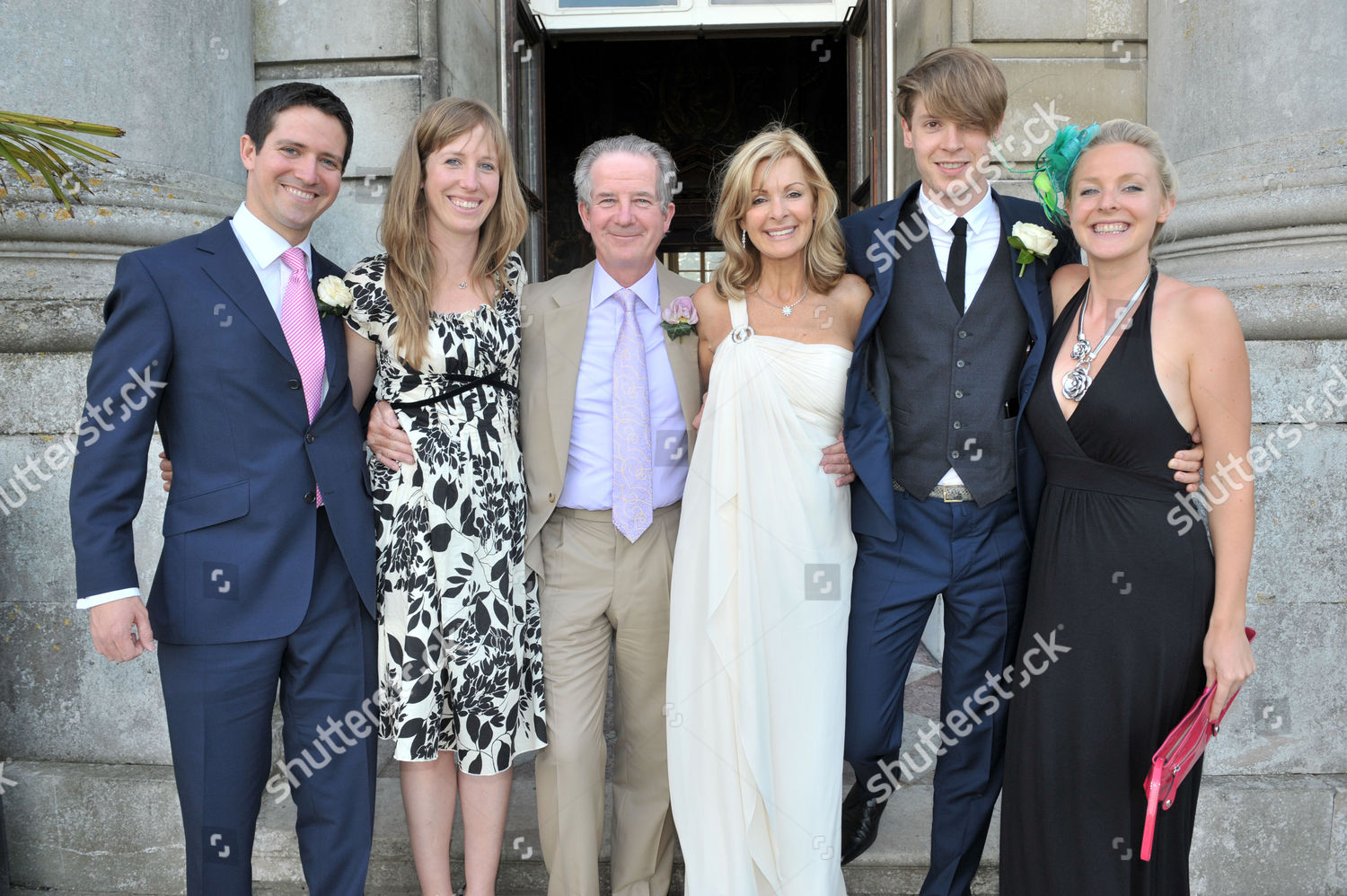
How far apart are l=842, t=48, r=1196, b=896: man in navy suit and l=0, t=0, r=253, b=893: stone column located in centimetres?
237

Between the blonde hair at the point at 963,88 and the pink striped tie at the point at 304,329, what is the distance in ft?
5.36

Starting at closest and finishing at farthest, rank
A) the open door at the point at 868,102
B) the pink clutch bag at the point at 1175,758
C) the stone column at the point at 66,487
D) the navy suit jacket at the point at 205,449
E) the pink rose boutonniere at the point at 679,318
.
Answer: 1. the pink clutch bag at the point at 1175,758
2. the navy suit jacket at the point at 205,449
3. the pink rose boutonniere at the point at 679,318
4. the stone column at the point at 66,487
5. the open door at the point at 868,102

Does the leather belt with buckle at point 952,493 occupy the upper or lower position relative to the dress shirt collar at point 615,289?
lower

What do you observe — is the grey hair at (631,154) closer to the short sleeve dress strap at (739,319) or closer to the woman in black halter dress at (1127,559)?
the short sleeve dress strap at (739,319)

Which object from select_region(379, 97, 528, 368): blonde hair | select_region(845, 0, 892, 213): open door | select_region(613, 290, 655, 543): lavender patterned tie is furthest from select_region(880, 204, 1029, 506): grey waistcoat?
select_region(845, 0, 892, 213): open door

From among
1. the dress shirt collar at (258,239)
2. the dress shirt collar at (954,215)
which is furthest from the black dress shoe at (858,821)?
the dress shirt collar at (258,239)

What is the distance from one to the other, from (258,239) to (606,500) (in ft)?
3.55

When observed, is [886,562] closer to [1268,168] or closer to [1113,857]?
[1113,857]

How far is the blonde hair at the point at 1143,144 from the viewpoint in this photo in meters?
2.17

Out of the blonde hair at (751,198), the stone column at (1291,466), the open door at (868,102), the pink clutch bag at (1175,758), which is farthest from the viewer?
the open door at (868,102)

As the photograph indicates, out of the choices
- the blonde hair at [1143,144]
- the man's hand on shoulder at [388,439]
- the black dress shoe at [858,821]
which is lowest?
the black dress shoe at [858,821]

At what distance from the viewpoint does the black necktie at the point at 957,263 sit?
94.0 inches

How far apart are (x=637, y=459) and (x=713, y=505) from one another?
249 millimetres

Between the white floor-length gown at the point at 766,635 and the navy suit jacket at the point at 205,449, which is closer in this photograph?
the navy suit jacket at the point at 205,449
